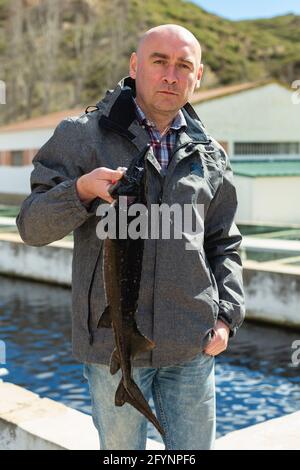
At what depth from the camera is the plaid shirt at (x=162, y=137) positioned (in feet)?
8.74

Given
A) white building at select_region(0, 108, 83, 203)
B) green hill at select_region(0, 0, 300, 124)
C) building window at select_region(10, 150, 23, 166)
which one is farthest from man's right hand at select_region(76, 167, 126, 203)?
green hill at select_region(0, 0, 300, 124)

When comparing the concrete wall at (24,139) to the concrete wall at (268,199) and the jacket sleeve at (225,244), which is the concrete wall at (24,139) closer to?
the concrete wall at (268,199)

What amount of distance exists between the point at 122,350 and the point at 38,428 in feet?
7.56

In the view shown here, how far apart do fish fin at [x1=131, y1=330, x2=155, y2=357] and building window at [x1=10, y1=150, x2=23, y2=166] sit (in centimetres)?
3401

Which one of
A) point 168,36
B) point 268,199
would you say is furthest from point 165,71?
point 268,199

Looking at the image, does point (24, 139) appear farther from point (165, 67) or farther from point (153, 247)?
point (153, 247)

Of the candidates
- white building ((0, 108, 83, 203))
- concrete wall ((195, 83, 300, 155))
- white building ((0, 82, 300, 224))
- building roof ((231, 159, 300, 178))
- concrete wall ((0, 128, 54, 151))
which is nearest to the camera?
building roof ((231, 159, 300, 178))

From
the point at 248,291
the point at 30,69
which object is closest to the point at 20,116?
the point at 30,69

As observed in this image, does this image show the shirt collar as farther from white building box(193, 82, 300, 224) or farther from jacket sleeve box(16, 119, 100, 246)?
white building box(193, 82, 300, 224)

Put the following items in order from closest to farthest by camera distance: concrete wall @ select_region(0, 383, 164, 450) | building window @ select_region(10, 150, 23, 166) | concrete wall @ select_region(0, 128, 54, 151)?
concrete wall @ select_region(0, 383, 164, 450)
concrete wall @ select_region(0, 128, 54, 151)
building window @ select_region(10, 150, 23, 166)

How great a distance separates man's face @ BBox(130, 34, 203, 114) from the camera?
2.60 metres

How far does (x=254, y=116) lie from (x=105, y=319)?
99.2ft

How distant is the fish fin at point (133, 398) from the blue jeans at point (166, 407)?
0.05 meters

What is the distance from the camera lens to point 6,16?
3875 inches
